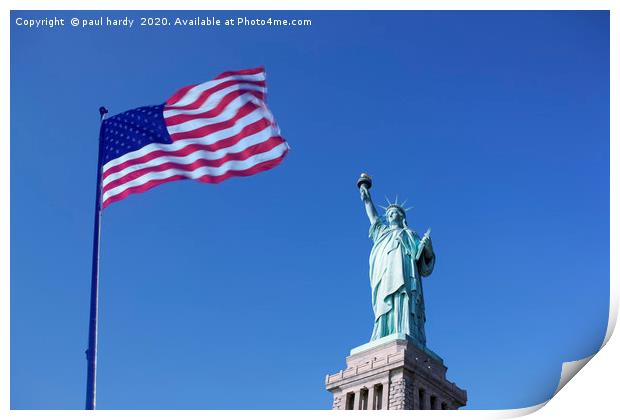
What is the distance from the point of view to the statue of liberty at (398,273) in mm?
43838

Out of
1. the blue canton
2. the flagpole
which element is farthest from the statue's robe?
the flagpole

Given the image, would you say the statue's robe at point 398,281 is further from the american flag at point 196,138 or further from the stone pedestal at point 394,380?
the american flag at point 196,138

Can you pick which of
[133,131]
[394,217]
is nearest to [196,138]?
[133,131]

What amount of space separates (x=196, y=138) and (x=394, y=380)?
73.5ft

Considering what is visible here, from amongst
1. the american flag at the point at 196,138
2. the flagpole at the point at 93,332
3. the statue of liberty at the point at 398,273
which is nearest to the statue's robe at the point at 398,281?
the statue of liberty at the point at 398,273

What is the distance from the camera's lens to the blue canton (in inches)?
795

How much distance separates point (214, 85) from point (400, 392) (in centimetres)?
2220

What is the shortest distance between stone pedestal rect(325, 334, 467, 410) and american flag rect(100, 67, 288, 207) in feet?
67.9

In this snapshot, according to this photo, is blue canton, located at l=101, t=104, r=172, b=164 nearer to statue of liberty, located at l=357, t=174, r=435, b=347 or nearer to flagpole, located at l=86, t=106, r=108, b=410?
flagpole, located at l=86, t=106, r=108, b=410

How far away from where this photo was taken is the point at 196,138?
20781 mm

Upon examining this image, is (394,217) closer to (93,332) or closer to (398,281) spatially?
(398,281)
